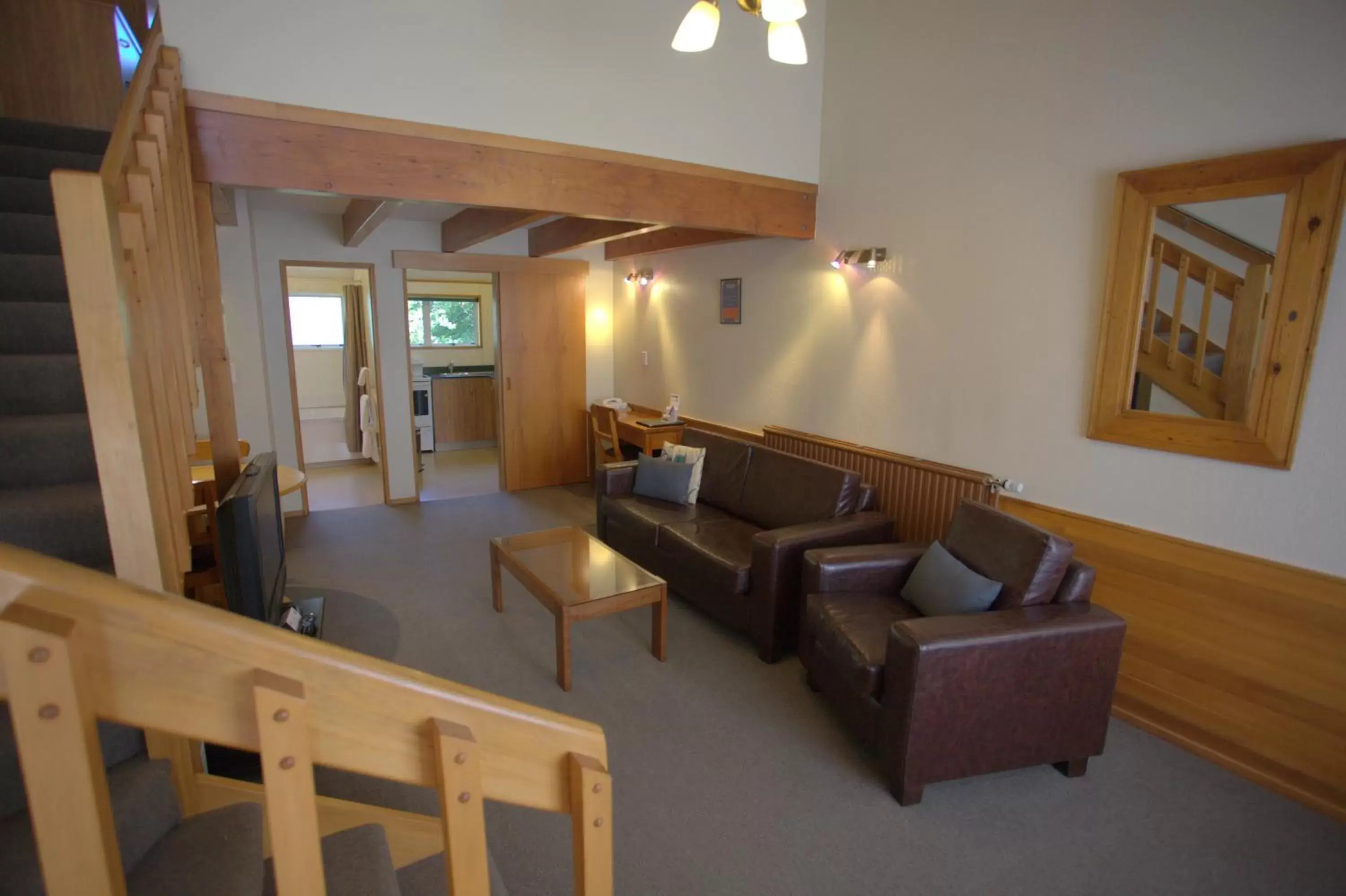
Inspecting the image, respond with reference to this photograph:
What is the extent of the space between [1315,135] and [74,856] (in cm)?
350

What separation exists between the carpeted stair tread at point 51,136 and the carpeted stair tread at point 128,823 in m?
2.92

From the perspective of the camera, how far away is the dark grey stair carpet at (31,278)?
2.26m

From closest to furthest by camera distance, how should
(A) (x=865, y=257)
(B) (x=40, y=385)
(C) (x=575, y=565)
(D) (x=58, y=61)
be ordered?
(B) (x=40, y=385) < (C) (x=575, y=565) < (D) (x=58, y=61) < (A) (x=865, y=257)

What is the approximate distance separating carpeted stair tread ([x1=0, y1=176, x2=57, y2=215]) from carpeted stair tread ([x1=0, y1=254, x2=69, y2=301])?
473 millimetres

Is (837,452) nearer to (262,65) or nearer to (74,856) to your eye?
(262,65)

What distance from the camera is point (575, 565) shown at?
3.47 metres

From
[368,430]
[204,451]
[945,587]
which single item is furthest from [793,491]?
[368,430]

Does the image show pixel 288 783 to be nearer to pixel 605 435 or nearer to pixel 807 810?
pixel 807 810

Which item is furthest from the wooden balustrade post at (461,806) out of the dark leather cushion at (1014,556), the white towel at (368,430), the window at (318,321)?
the window at (318,321)

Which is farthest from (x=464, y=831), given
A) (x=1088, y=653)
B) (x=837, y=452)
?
(x=837, y=452)

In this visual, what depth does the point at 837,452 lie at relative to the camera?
4.23m

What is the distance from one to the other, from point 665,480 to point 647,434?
1.30 m

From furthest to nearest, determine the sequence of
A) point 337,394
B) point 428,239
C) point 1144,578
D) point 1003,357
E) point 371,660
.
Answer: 1. point 337,394
2. point 428,239
3. point 1003,357
4. point 1144,578
5. point 371,660

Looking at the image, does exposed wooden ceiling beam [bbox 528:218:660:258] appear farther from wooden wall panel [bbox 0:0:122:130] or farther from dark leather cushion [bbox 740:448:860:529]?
wooden wall panel [bbox 0:0:122:130]
